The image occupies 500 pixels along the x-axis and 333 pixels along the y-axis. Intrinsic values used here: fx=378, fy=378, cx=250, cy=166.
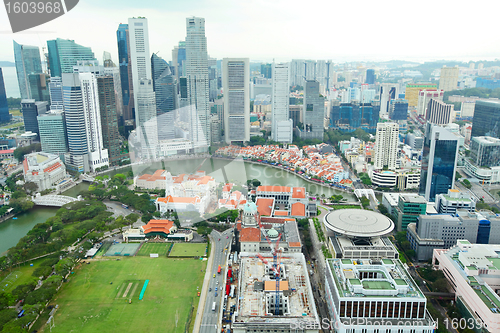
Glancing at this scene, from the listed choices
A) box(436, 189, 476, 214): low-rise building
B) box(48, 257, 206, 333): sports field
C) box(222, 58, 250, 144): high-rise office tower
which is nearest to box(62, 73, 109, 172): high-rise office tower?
box(222, 58, 250, 144): high-rise office tower

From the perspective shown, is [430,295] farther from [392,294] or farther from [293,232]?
[293,232]

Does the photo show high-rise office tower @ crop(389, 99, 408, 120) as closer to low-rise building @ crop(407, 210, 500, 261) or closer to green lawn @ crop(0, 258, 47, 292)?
low-rise building @ crop(407, 210, 500, 261)

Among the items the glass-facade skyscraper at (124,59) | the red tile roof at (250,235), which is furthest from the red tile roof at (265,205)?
the glass-facade skyscraper at (124,59)

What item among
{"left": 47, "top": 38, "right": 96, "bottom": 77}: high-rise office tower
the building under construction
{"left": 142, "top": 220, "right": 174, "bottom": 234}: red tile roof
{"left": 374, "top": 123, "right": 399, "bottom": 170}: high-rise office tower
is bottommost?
{"left": 142, "top": 220, "right": 174, "bottom": 234}: red tile roof

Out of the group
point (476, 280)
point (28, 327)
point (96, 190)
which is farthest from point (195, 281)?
point (96, 190)

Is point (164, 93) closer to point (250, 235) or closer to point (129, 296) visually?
point (250, 235)

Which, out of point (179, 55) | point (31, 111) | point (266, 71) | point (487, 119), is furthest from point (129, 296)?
point (266, 71)

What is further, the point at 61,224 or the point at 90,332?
the point at 61,224
